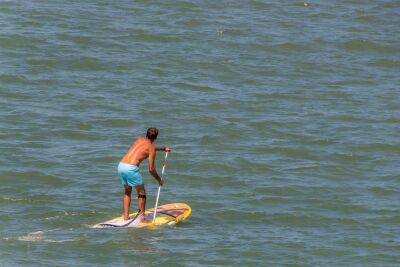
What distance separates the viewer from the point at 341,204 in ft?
72.6

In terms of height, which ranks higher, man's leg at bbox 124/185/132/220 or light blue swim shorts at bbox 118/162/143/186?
light blue swim shorts at bbox 118/162/143/186

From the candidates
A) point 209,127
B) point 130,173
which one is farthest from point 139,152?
point 209,127

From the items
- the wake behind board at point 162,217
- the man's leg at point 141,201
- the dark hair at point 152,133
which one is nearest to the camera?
the dark hair at point 152,133

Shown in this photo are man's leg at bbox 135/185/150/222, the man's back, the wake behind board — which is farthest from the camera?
man's leg at bbox 135/185/150/222

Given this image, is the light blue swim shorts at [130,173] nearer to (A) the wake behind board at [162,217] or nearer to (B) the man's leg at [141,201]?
(B) the man's leg at [141,201]

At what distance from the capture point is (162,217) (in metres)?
20.4

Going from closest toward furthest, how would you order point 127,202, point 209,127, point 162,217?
point 127,202 → point 162,217 → point 209,127

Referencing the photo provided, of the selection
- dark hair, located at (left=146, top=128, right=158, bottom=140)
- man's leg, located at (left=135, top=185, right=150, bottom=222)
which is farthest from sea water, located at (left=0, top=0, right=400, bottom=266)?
dark hair, located at (left=146, top=128, right=158, bottom=140)

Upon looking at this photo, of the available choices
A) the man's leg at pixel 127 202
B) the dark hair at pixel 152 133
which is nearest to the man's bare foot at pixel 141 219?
the man's leg at pixel 127 202

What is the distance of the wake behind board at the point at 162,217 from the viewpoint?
19781 millimetres

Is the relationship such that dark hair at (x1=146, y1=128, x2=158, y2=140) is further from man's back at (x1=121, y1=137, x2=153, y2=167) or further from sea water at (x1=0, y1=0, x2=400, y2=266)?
sea water at (x1=0, y1=0, x2=400, y2=266)

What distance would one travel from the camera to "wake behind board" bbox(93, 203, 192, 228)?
19.8m

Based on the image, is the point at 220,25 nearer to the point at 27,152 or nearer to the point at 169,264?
the point at 27,152

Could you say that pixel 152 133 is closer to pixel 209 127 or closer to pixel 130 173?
pixel 130 173
